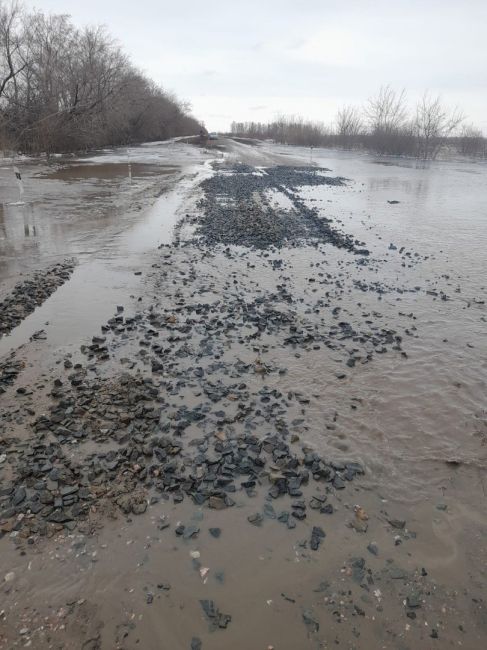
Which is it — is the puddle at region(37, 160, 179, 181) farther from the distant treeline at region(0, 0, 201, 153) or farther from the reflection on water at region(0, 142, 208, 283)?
the distant treeline at region(0, 0, 201, 153)

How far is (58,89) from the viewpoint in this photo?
49.8 metres

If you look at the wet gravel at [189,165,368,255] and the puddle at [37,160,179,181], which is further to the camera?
the puddle at [37,160,179,181]

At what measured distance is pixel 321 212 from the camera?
792 inches

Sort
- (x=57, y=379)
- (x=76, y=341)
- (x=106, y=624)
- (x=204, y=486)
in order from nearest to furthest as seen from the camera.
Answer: (x=106, y=624) < (x=204, y=486) < (x=57, y=379) < (x=76, y=341)

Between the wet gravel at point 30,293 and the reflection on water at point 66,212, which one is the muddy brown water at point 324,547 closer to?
the wet gravel at point 30,293

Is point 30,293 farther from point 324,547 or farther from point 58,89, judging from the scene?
point 58,89

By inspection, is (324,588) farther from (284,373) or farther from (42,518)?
(284,373)

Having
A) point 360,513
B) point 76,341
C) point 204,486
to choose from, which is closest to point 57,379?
point 76,341

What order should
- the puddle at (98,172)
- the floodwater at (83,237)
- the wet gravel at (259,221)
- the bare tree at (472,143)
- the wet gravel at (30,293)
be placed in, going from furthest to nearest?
the bare tree at (472,143), the puddle at (98,172), the wet gravel at (259,221), the floodwater at (83,237), the wet gravel at (30,293)

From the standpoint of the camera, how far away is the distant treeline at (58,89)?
4434 centimetres

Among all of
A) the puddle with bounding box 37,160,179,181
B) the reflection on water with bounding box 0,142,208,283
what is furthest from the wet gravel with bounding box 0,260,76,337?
the puddle with bounding box 37,160,179,181

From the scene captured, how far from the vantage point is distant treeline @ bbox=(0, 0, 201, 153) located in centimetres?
4434

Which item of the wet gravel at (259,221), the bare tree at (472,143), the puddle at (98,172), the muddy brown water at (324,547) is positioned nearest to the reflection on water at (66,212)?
the puddle at (98,172)

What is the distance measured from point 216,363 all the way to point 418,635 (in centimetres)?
438
